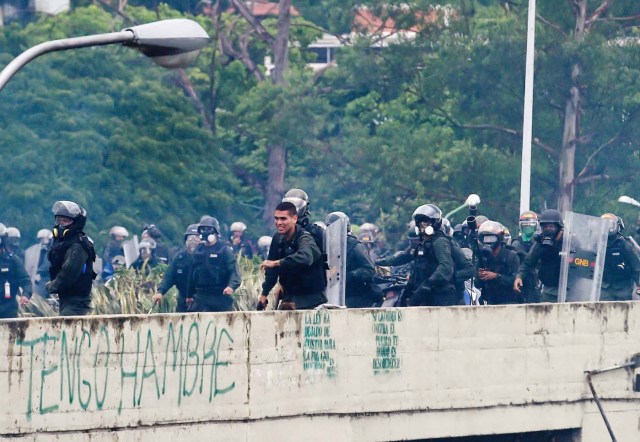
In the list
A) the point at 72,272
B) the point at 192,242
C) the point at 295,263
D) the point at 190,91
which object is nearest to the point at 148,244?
the point at 192,242

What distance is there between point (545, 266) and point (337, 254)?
3.20 meters

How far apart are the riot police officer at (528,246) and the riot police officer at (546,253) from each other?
0.09 meters

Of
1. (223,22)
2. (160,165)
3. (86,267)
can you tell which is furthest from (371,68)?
(86,267)

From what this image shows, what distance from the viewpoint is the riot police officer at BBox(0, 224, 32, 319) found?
16359 millimetres

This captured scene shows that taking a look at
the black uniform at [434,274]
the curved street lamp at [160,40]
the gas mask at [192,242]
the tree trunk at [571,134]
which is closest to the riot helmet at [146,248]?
the gas mask at [192,242]

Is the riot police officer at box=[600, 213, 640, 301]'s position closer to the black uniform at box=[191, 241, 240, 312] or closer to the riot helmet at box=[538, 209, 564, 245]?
the riot helmet at box=[538, 209, 564, 245]

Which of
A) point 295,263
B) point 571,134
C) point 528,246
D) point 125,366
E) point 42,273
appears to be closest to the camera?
point 125,366

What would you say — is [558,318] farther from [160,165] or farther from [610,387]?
[160,165]

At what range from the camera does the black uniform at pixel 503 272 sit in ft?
49.9

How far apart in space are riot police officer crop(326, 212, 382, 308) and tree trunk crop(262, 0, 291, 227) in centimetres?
2288

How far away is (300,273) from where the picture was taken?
11562 millimetres

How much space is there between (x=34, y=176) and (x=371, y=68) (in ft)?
28.6

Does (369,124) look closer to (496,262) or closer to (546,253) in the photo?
(496,262)

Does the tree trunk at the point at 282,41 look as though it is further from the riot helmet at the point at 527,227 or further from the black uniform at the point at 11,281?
the black uniform at the point at 11,281
